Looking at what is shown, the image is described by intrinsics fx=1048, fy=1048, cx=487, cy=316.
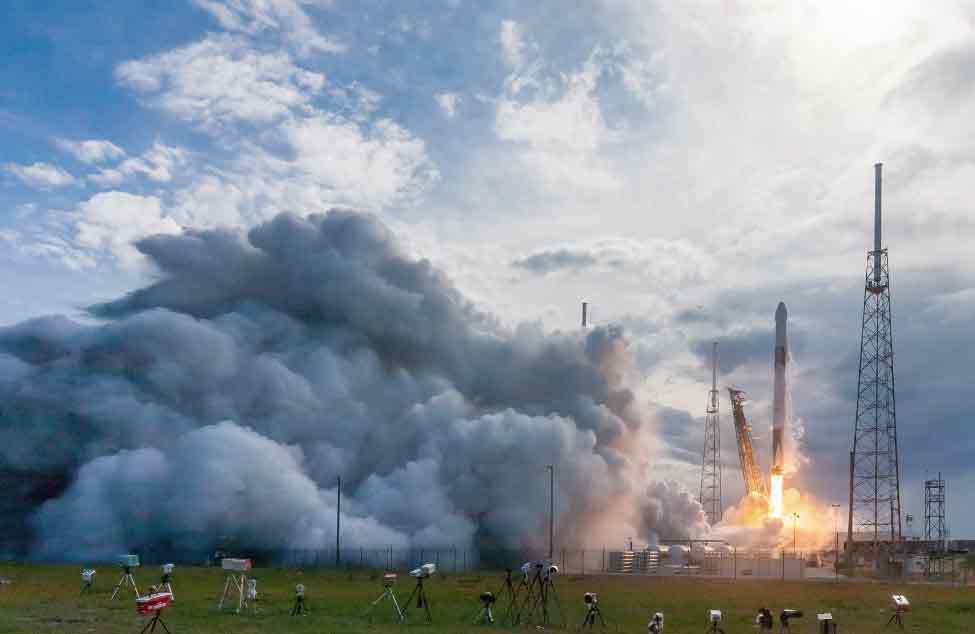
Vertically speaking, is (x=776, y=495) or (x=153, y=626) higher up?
(x=153, y=626)

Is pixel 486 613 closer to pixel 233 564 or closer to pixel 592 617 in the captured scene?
pixel 592 617

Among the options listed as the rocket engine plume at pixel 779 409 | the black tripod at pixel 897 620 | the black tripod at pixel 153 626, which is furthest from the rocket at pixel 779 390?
the black tripod at pixel 153 626

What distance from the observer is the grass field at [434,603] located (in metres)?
47.1

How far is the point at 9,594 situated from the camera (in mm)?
66438

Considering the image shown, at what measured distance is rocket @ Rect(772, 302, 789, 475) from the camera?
487 ft

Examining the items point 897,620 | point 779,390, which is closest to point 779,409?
point 779,390

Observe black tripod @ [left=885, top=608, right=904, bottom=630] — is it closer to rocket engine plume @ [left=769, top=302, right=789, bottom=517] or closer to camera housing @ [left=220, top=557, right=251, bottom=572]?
camera housing @ [left=220, top=557, right=251, bottom=572]

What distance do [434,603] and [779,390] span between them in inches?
3845

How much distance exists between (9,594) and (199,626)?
28.6 meters

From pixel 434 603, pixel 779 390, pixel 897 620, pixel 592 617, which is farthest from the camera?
pixel 779 390

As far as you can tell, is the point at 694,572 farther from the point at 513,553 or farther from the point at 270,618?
the point at 270,618

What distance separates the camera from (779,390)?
150500 millimetres

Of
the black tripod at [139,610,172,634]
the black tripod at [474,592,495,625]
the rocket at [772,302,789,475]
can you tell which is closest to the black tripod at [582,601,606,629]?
the black tripod at [474,592,495,625]

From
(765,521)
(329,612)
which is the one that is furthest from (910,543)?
(329,612)
